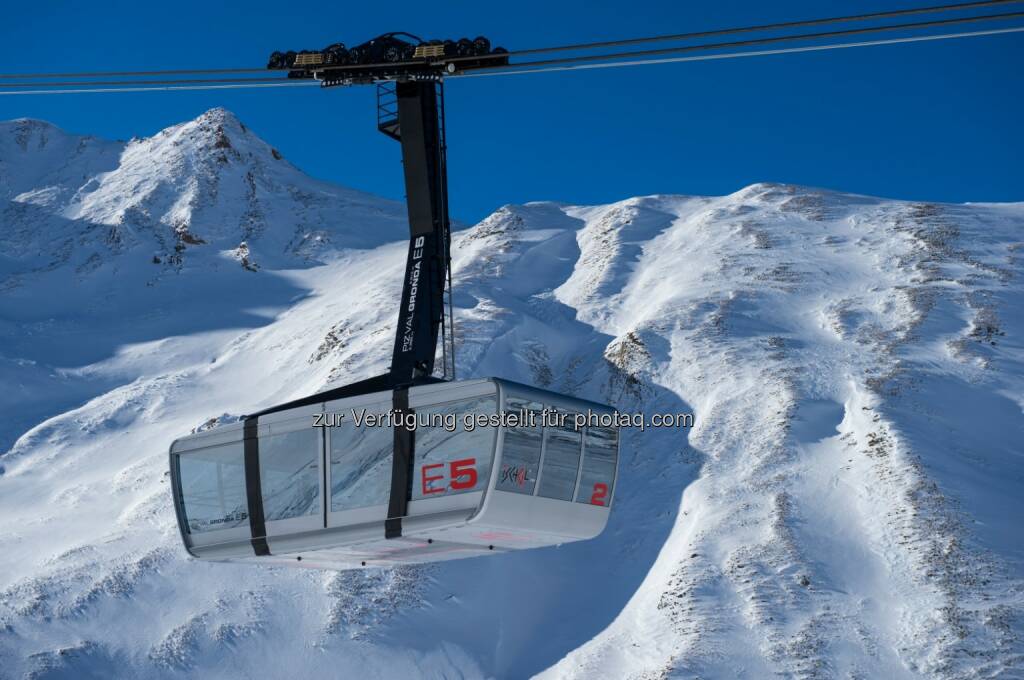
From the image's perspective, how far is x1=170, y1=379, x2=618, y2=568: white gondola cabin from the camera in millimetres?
18875

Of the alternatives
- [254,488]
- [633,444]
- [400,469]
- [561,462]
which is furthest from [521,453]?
[633,444]

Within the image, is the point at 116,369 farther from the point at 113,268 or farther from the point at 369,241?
the point at 369,241

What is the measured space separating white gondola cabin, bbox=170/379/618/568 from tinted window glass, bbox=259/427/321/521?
0.06ft

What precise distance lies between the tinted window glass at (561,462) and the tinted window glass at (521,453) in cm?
24

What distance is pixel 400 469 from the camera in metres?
19.5

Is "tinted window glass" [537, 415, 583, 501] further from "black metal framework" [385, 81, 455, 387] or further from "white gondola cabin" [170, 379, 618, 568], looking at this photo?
"black metal framework" [385, 81, 455, 387]

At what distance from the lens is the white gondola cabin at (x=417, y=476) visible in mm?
18875

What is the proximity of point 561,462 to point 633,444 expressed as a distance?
35.4m

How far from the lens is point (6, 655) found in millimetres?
42062

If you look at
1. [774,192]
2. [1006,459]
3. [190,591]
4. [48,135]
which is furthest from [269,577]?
[48,135]

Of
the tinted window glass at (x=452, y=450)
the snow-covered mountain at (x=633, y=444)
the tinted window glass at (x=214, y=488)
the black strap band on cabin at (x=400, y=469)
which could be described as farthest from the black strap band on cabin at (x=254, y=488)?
the snow-covered mountain at (x=633, y=444)

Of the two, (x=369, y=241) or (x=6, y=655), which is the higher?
(x=369, y=241)

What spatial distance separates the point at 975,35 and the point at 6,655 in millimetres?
37668

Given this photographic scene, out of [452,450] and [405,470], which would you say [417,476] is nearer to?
[405,470]
